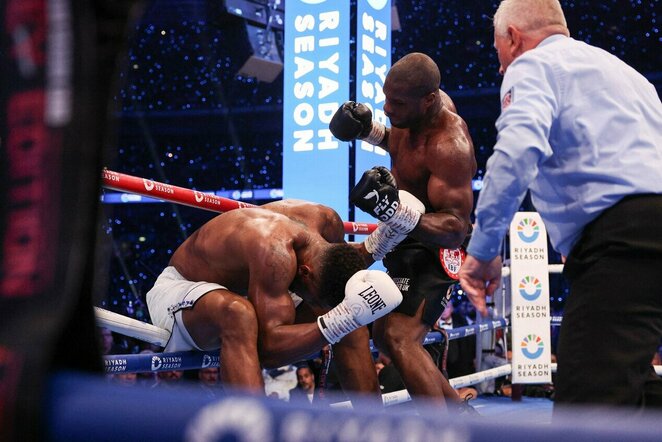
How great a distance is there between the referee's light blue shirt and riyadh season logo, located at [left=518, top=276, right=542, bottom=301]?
222cm

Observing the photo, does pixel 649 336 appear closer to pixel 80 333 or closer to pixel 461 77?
pixel 80 333

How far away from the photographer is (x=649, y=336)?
124 centimetres

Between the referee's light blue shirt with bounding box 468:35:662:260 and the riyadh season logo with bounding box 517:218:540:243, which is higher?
the referee's light blue shirt with bounding box 468:35:662:260

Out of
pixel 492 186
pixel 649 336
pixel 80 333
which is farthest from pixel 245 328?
pixel 80 333

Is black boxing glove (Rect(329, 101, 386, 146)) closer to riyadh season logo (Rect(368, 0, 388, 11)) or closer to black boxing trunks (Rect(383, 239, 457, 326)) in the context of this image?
black boxing trunks (Rect(383, 239, 457, 326))

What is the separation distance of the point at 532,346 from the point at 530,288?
265 millimetres

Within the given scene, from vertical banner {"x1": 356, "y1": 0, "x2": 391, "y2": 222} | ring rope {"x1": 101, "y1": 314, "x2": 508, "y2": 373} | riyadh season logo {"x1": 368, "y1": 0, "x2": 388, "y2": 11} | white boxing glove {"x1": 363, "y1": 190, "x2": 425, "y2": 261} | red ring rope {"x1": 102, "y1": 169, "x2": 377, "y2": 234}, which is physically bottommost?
ring rope {"x1": 101, "y1": 314, "x2": 508, "y2": 373}

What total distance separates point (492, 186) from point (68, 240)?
2.96 feet

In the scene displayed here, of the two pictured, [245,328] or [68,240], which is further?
[245,328]

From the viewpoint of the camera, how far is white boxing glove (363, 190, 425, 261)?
2197 mm

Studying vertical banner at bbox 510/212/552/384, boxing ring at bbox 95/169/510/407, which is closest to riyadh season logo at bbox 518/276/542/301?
vertical banner at bbox 510/212/552/384

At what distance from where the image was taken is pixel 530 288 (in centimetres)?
357

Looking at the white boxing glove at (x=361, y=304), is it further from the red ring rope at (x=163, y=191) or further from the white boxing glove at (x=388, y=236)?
the red ring rope at (x=163, y=191)

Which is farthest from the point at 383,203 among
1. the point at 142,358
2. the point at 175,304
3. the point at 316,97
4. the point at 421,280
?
the point at 316,97
